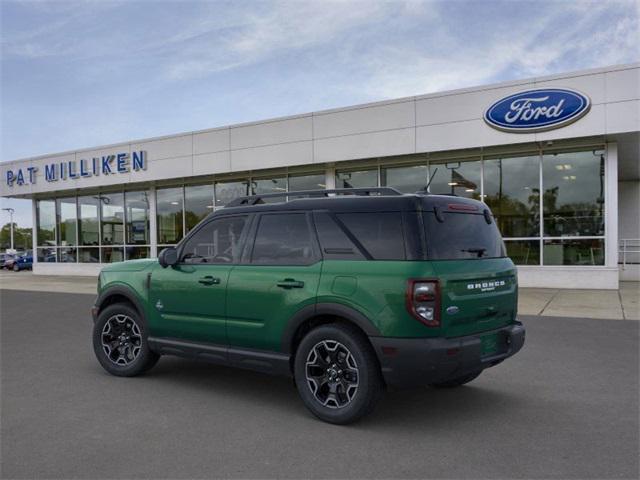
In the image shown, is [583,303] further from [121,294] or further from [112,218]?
[112,218]

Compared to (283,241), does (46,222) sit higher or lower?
higher

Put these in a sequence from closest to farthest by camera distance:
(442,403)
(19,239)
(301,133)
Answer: (442,403) < (301,133) < (19,239)

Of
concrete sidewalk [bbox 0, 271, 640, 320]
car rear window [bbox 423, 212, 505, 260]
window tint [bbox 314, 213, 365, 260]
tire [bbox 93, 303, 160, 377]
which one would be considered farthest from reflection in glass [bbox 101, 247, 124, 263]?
car rear window [bbox 423, 212, 505, 260]

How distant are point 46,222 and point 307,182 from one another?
1543 cm

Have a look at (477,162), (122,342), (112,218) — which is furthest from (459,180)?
(112,218)

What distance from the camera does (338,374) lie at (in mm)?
4445

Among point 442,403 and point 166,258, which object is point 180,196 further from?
point 442,403

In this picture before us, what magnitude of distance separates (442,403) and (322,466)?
1779mm

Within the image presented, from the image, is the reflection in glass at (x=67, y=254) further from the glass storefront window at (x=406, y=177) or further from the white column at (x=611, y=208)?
the white column at (x=611, y=208)

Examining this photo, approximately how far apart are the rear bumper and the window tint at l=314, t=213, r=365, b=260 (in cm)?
73

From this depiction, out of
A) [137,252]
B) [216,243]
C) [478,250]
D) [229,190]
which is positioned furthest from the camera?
[137,252]

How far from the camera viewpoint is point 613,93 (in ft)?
43.8

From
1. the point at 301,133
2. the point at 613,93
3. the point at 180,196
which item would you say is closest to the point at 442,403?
the point at 613,93

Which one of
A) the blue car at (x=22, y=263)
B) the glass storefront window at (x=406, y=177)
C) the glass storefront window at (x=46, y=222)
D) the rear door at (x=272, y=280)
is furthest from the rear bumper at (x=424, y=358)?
the blue car at (x=22, y=263)
